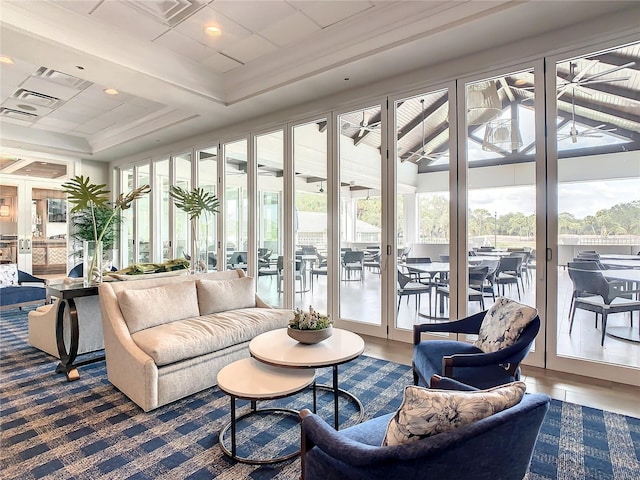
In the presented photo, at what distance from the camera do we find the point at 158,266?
4.10 m

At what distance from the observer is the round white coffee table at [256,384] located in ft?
6.61

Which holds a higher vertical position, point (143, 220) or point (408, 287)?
point (143, 220)

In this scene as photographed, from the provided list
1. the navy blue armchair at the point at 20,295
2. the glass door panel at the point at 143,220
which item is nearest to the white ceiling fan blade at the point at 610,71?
the glass door panel at the point at 143,220

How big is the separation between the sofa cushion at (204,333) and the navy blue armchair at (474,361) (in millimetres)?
1531

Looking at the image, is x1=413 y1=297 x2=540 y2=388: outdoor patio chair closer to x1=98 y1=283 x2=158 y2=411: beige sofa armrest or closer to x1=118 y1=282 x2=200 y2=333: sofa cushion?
x1=98 y1=283 x2=158 y2=411: beige sofa armrest

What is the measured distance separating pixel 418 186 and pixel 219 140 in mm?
3711

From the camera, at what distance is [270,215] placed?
18.7 feet

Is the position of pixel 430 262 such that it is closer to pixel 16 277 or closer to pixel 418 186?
pixel 418 186

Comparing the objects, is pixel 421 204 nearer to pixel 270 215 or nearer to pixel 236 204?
pixel 270 215

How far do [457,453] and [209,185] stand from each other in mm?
6251

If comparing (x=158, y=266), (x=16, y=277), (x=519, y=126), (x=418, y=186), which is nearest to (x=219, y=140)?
(x=158, y=266)

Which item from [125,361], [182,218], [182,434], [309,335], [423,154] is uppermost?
[423,154]

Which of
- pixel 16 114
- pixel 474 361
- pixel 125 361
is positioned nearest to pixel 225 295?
pixel 125 361

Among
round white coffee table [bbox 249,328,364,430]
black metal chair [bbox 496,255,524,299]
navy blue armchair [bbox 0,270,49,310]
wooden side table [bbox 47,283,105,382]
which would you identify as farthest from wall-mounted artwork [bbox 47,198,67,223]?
black metal chair [bbox 496,255,524,299]
